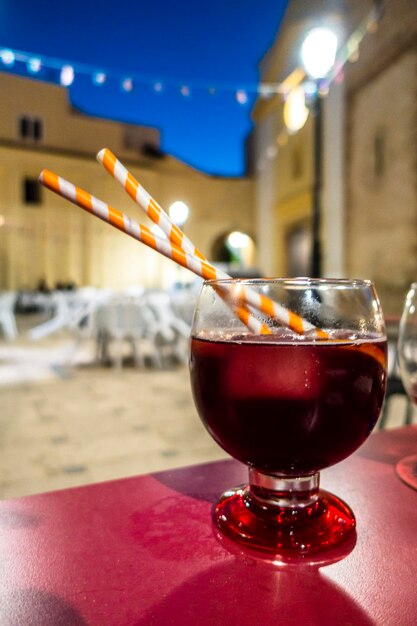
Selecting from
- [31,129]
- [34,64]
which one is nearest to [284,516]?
[34,64]

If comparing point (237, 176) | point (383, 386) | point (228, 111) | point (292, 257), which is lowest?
point (383, 386)

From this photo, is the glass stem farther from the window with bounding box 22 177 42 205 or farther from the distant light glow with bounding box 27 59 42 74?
the window with bounding box 22 177 42 205

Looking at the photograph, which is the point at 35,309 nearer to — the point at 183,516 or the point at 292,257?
the point at 292,257

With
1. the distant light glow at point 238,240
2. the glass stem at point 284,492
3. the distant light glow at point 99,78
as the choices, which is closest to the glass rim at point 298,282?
the glass stem at point 284,492

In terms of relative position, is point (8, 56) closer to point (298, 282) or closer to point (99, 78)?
point (99, 78)

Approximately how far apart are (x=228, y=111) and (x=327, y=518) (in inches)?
979

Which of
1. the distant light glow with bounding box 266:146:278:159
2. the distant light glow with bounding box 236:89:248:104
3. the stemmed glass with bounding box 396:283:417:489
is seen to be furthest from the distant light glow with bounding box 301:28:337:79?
the distant light glow with bounding box 266:146:278:159

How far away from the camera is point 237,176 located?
56.5 ft

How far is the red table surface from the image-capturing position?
0.30m

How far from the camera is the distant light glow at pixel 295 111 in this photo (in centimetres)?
1137

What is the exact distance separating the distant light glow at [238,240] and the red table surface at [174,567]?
17441mm

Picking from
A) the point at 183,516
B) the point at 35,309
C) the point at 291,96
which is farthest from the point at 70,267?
the point at 183,516

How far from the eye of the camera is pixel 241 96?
8195 millimetres

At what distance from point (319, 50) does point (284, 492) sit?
405 cm
